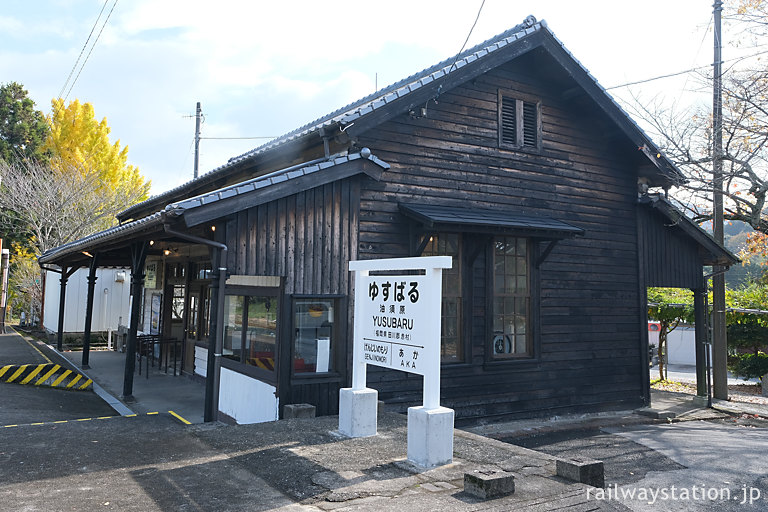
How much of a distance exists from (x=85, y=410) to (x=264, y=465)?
248 inches

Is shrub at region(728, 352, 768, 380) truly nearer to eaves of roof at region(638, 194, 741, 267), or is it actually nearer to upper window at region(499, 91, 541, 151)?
eaves of roof at region(638, 194, 741, 267)

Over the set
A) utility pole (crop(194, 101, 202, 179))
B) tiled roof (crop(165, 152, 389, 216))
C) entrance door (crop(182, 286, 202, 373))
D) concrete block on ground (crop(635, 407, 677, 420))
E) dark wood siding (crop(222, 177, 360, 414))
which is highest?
utility pole (crop(194, 101, 202, 179))

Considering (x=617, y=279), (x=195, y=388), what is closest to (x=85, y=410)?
(x=195, y=388)

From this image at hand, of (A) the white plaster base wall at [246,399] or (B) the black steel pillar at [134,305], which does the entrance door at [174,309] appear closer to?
(B) the black steel pillar at [134,305]

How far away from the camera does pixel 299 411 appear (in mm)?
7199

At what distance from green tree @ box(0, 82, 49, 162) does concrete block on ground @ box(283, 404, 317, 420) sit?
33.2 m

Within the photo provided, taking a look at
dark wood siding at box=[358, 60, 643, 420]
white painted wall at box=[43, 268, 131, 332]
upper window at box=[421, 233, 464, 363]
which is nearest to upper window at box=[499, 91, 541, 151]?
dark wood siding at box=[358, 60, 643, 420]

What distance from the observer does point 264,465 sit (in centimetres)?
527

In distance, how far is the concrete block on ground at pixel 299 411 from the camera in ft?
23.6

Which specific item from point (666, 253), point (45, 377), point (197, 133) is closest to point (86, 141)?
point (197, 133)

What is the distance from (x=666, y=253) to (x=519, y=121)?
15.2ft

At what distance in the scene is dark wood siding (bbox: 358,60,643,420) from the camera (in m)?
9.04

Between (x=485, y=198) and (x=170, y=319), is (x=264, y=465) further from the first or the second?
(x=170, y=319)

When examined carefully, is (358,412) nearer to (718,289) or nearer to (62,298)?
(718,289)
